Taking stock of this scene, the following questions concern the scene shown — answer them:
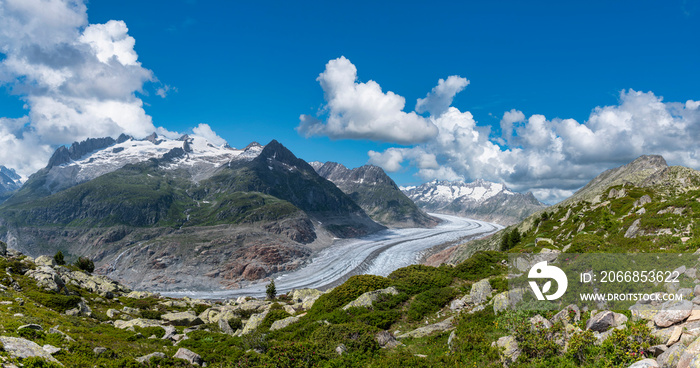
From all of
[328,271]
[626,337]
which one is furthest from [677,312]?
[328,271]

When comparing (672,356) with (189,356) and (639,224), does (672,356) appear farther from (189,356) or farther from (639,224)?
(639,224)

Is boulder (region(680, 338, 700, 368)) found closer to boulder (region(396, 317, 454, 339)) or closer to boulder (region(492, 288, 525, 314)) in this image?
boulder (region(492, 288, 525, 314))

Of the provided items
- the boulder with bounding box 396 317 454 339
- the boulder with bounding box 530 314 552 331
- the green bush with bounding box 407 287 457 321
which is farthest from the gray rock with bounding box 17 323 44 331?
the boulder with bounding box 530 314 552 331

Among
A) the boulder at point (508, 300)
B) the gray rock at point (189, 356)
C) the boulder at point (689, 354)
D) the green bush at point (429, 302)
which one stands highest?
the boulder at point (689, 354)

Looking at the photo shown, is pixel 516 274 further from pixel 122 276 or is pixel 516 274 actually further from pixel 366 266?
pixel 122 276

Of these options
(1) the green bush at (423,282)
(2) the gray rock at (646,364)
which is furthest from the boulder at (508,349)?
(1) the green bush at (423,282)

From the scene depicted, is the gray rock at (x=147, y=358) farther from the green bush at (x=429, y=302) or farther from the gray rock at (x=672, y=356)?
the gray rock at (x=672, y=356)
